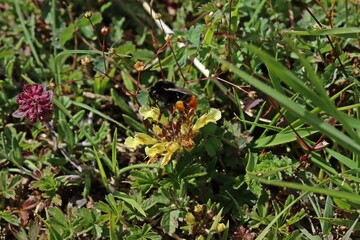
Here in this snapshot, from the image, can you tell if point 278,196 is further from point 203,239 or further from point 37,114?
point 37,114

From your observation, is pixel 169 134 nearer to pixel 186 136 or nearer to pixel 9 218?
pixel 186 136

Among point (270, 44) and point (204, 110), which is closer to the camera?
point (204, 110)

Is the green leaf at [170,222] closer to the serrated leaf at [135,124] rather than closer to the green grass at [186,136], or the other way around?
the green grass at [186,136]

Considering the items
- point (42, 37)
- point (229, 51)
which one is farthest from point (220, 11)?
point (42, 37)

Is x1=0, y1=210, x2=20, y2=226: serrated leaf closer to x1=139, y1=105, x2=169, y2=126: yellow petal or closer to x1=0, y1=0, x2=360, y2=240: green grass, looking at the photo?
x1=0, y1=0, x2=360, y2=240: green grass

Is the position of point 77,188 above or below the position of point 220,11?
below

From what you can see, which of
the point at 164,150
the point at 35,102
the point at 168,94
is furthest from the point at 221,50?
the point at 35,102

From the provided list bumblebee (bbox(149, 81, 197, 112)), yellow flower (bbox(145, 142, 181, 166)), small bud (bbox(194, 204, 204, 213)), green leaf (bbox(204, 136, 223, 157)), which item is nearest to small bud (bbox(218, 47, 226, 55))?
bumblebee (bbox(149, 81, 197, 112))

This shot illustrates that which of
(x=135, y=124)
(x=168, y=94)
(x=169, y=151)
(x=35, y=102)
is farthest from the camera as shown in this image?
(x=135, y=124)
